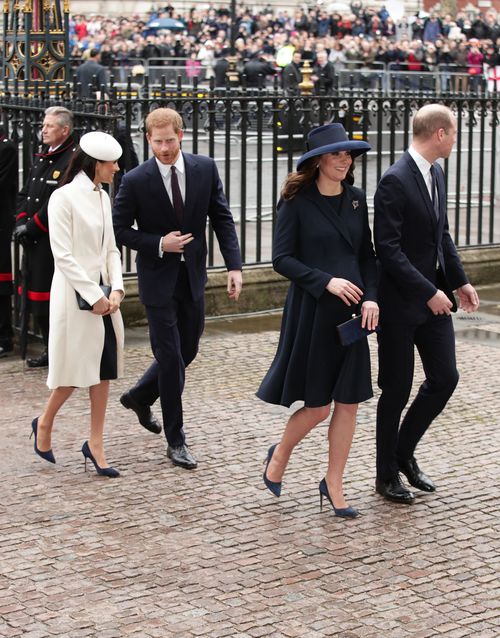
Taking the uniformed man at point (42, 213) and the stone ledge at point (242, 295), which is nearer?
the uniformed man at point (42, 213)

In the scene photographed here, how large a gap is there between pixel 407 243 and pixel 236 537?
1527mm

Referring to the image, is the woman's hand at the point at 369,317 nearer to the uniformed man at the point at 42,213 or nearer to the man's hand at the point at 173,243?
the man's hand at the point at 173,243

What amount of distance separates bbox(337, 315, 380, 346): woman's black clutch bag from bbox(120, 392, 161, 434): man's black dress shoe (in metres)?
1.73

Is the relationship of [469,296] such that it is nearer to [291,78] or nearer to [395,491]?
[395,491]

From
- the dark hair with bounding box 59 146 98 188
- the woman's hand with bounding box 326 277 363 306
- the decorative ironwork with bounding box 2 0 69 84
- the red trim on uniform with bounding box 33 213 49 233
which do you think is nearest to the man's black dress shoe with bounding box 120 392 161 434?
the dark hair with bounding box 59 146 98 188

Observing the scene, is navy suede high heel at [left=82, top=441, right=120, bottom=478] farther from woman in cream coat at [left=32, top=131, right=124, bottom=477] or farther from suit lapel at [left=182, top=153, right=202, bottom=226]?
suit lapel at [left=182, top=153, right=202, bottom=226]

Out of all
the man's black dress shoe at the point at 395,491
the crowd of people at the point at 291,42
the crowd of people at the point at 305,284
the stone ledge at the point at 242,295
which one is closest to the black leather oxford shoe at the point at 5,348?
the stone ledge at the point at 242,295

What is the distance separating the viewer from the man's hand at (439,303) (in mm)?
6043

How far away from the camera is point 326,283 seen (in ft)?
19.5

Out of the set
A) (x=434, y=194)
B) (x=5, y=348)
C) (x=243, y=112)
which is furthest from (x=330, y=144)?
(x=243, y=112)

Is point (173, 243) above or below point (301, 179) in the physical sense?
below

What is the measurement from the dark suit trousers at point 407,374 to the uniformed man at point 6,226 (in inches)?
150

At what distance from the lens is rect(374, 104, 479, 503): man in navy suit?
6070 millimetres

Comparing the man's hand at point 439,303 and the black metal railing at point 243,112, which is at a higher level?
the black metal railing at point 243,112
